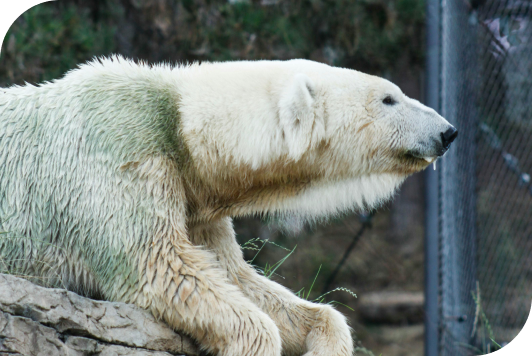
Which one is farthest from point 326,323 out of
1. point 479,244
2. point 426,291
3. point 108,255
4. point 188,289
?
point 479,244

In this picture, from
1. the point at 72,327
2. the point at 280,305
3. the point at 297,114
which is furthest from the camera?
the point at 280,305

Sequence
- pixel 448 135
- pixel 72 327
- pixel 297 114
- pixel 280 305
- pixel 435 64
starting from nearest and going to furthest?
pixel 72 327 → pixel 297 114 → pixel 448 135 → pixel 280 305 → pixel 435 64

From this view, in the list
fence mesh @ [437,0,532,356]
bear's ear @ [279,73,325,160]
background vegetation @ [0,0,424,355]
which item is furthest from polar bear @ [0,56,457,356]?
background vegetation @ [0,0,424,355]

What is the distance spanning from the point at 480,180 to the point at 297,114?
13.1 feet

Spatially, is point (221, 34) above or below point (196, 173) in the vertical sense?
below

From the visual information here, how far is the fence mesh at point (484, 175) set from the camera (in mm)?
3834

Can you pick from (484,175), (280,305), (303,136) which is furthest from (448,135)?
(484,175)

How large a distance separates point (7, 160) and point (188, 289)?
3.24 feet

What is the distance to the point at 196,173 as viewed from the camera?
7.75 ft

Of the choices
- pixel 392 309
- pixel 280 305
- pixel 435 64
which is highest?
pixel 435 64

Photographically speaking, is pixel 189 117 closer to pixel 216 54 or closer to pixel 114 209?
pixel 114 209

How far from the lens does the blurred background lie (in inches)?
151

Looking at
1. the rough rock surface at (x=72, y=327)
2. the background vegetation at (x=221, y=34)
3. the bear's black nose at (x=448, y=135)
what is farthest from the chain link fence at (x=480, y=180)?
the rough rock surface at (x=72, y=327)

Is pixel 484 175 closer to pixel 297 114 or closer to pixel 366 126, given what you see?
pixel 366 126
